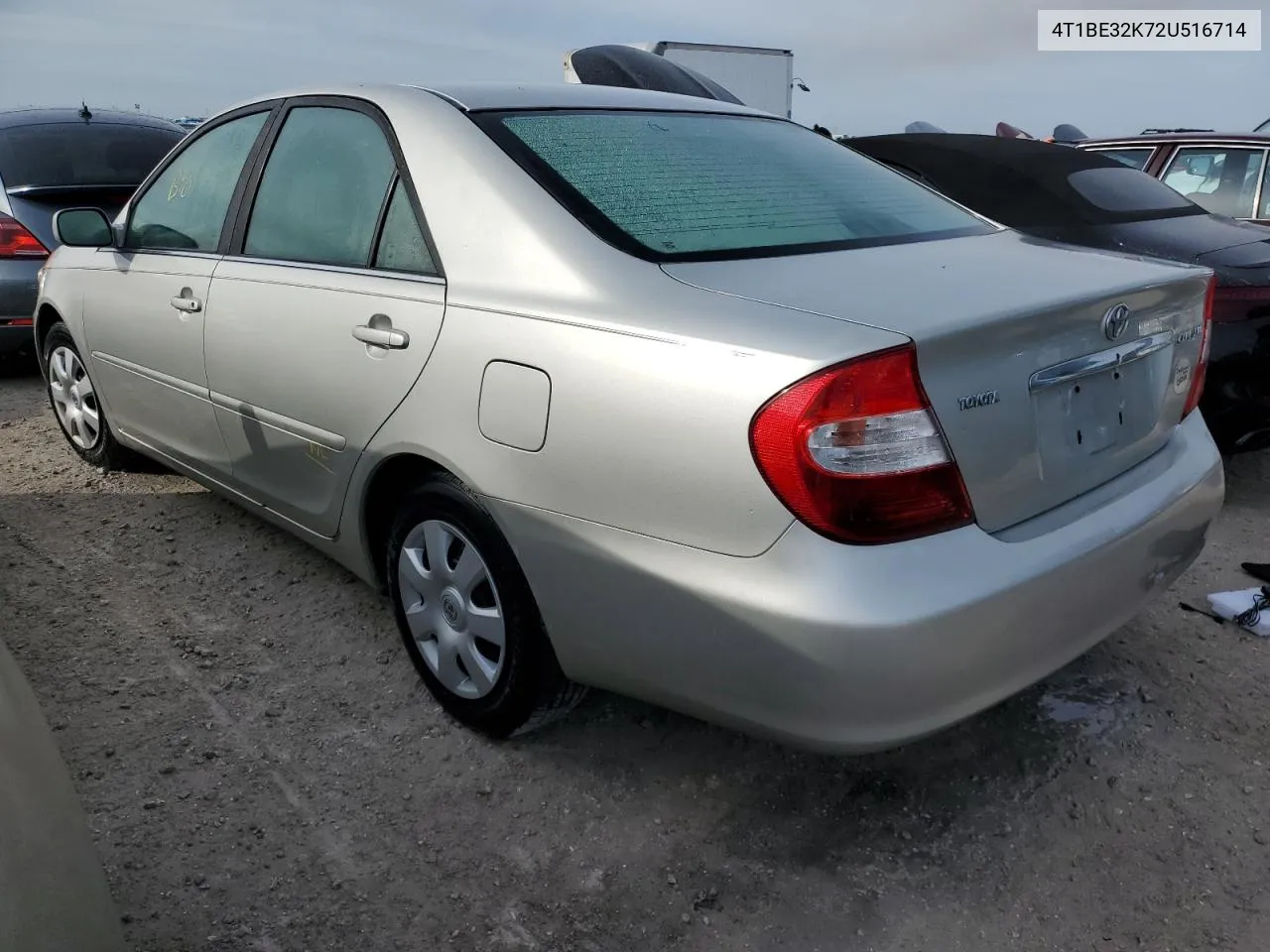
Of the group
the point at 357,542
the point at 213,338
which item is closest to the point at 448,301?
the point at 357,542

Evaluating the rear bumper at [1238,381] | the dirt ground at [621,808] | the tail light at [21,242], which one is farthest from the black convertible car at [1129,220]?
the tail light at [21,242]

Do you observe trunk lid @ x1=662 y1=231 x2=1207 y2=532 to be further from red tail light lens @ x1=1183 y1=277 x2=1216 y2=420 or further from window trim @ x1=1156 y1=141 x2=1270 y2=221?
window trim @ x1=1156 y1=141 x2=1270 y2=221

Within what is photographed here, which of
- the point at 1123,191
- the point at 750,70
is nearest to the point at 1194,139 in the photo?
the point at 1123,191

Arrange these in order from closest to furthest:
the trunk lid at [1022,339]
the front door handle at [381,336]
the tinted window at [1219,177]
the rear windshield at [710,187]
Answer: the trunk lid at [1022,339] < the rear windshield at [710,187] < the front door handle at [381,336] < the tinted window at [1219,177]

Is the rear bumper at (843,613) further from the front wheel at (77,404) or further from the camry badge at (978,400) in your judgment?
the front wheel at (77,404)

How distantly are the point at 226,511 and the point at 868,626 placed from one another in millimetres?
3046

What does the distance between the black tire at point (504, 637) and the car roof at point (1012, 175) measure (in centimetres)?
322

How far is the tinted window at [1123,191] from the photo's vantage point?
4.60 m

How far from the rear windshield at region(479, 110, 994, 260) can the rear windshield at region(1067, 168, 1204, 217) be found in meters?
2.11

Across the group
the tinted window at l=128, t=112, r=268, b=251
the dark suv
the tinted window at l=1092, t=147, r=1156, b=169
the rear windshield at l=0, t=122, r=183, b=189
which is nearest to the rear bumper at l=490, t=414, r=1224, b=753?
the tinted window at l=128, t=112, r=268, b=251

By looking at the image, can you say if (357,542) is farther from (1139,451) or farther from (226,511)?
(1139,451)

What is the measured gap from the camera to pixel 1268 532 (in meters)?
3.89

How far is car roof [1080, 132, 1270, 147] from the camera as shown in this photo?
19.6 ft

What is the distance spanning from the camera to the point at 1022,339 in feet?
6.20
